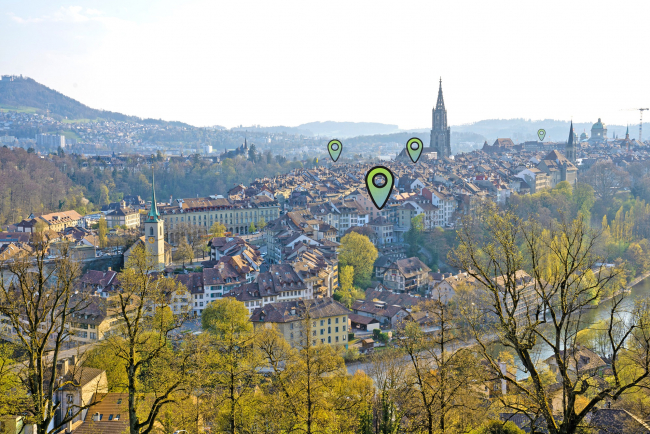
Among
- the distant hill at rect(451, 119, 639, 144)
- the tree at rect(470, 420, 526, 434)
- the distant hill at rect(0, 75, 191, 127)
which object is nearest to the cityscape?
the tree at rect(470, 420, 526, 434)

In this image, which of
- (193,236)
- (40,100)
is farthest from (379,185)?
(40,100)

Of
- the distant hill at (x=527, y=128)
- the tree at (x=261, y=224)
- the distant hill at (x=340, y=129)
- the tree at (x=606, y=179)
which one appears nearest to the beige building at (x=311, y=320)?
the tree at (x=261, y=224)

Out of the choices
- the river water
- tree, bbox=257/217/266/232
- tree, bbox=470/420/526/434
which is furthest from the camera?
tree, bbox=257/217/266/232

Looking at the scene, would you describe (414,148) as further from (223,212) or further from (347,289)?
(223,212)

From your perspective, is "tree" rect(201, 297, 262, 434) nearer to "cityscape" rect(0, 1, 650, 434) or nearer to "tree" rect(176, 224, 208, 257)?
"cityscape" rect(0, 1, 650, 434)

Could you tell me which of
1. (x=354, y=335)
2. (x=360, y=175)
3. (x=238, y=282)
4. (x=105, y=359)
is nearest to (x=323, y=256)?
(x=238, y=282)
